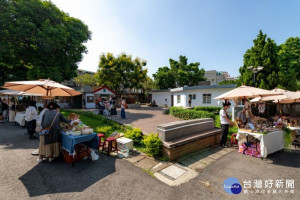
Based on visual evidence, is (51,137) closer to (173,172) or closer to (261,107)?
(173,172)

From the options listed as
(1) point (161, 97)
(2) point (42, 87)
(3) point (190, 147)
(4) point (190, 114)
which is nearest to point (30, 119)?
(2) point (42, 87)

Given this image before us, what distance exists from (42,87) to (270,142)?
9.40 m

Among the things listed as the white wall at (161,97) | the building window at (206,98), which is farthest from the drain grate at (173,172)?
the white wall at (161,97)

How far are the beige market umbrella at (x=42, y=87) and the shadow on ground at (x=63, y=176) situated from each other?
105 inches

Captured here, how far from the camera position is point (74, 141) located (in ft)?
13.1

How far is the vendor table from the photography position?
401cm

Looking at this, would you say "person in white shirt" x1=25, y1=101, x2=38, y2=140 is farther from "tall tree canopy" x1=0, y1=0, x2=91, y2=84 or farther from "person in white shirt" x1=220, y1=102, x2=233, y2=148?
"person in white shirt" x1=220, y1=102, x2=233, y2=148

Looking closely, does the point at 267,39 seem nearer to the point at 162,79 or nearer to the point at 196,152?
the point at 196,152

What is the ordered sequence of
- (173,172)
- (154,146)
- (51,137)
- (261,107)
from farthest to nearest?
(261,107) < (154,146) < (51,137) < (173,172)

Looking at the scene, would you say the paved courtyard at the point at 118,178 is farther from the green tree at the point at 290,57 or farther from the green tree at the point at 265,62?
the green tree at the point at 290,57

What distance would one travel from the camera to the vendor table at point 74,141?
4.01 m

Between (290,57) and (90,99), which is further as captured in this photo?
(90,99)

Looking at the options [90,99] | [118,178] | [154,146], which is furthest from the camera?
[90,99]

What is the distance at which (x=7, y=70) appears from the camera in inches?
567
